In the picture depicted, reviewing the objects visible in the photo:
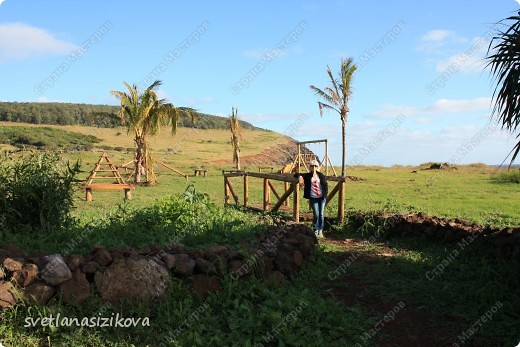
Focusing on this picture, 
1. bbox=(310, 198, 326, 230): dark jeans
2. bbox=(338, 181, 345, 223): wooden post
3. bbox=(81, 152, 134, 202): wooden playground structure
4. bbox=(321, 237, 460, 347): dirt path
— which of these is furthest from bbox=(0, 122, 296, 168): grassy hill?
bbox=(321, 237, 460, 347): dirt path

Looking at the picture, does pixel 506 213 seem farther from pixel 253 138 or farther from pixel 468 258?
pixel 253 138

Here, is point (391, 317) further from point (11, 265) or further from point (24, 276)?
point (11, 265)

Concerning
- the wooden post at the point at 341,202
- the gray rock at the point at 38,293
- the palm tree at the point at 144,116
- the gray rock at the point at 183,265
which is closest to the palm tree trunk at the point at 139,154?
the palm tree at the point at 144,116

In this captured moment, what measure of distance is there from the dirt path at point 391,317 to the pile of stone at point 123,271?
31.9 inches

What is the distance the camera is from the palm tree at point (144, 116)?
23297 millimetres

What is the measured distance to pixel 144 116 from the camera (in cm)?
2336

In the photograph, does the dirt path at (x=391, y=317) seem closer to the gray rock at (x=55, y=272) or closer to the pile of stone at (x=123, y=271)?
the pile of stone at (x=123, y=271)

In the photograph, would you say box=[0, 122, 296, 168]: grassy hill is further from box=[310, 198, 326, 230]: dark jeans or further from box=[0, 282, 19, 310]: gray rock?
box=[0, 282, 19, 310]: gray rock

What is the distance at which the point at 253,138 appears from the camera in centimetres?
8250

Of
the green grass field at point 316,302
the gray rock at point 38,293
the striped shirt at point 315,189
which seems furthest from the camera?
the striped shirt at point 315,189

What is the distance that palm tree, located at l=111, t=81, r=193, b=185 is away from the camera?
23.3 metres

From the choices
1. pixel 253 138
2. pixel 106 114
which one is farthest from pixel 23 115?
pixel 106 114

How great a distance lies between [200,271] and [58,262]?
1455mm

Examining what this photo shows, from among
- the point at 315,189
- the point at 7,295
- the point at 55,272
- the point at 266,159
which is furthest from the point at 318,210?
the point at 266,159
